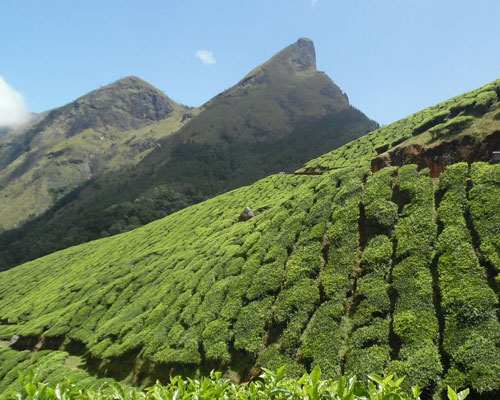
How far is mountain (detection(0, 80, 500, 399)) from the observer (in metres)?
10.5

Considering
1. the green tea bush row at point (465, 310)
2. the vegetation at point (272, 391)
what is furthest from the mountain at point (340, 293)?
the vegetation at point (272, 391)

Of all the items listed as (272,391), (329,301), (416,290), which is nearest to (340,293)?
(329,301)

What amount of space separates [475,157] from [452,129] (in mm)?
4982

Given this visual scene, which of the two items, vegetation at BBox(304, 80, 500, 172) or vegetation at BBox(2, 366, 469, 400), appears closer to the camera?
vegetation at BBox(2, 366, 469, 400)

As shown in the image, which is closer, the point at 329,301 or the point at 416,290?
the point at 416,290

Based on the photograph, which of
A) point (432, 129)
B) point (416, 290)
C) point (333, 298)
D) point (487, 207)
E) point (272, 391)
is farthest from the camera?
point (432, 129)

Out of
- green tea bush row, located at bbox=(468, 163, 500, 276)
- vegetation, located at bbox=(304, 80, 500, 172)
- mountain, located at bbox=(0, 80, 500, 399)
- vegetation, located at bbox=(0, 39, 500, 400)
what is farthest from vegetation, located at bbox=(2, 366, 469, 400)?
vegetation, located at bbox=(304, 80, 500, 172)

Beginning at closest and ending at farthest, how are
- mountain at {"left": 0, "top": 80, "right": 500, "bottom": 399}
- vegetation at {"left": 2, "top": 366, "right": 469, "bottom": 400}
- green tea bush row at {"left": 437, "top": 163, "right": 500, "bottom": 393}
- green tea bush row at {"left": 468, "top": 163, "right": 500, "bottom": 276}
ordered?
vegetation at {"left": 2, "top": 366, "right": 469, "bottom": 400}, green tea bush row at {"left": 437, "top": 163, "right": 500, "bottom": 393}, mountain at {"left": 0, "top": 80, "right": 500, "bottom": 399}, green tea bush row at {"left": 468, "top": 163, "right": 500, "bottom": 276}

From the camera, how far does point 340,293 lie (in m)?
14.1

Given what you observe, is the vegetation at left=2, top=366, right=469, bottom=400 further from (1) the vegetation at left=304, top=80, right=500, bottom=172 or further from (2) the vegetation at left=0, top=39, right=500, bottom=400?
(1) the vegetation at left=304, top=80, right=500, bottom=172

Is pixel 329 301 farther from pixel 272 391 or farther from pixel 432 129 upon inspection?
pixel 432 129

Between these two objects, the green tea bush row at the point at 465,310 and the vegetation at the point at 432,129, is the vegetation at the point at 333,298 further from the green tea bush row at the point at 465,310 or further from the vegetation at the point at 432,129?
the vegetation at the point at 432,129

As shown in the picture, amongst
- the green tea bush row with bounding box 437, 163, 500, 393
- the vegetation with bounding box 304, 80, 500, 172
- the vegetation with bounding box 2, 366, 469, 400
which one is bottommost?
the green tea bush row with bounding box 437, 163, 500, 393

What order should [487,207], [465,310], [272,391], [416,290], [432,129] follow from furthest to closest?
[432,129]
[487,207]
[416,290]
[465,310]
[272,391]
